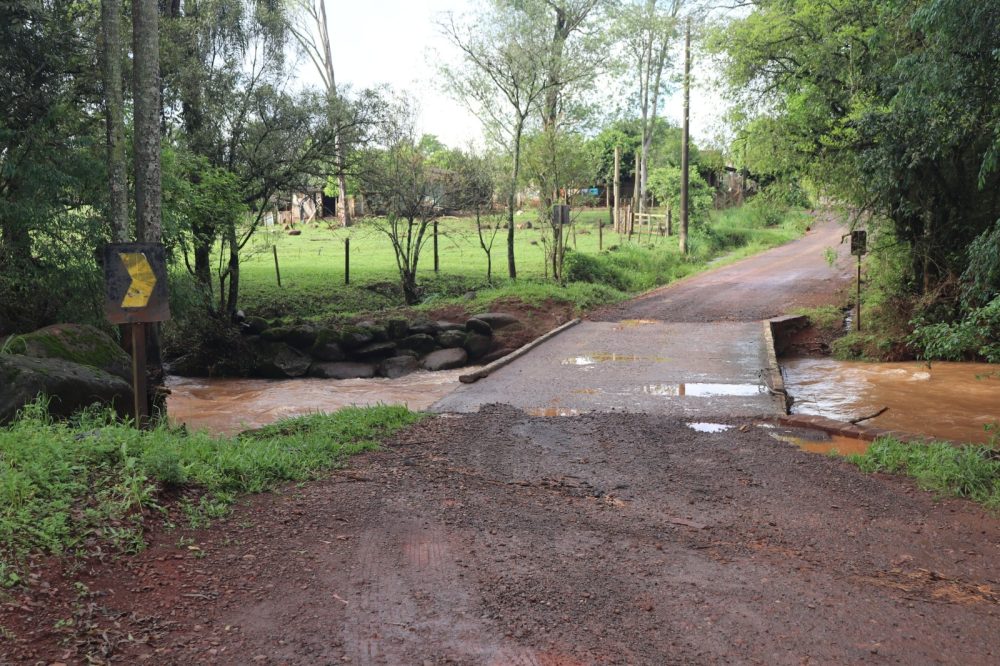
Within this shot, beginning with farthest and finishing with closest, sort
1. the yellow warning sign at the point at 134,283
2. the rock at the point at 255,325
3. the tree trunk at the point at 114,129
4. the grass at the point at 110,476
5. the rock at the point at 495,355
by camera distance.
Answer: the rock at the point at 255,325 < the rock at the point at 495,355 < the tree trunk at the point at 114,129 < the yellow warning sign at the point at 134,283 < the grass at the point at 110,476

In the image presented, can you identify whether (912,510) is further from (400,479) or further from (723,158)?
(723,158)

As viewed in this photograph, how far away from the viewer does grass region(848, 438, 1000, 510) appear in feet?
19.6

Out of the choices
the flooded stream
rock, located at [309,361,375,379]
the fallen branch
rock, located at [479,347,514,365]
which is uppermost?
rock, located at [479,347,514,365]

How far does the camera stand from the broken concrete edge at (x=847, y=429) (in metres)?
7.45

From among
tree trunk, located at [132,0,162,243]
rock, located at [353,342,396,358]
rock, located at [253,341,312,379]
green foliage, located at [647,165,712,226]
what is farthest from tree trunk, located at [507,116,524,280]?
green foliage, located at [647,165,712,226]

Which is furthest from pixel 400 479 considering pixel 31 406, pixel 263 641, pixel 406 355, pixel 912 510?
pixel 406 355

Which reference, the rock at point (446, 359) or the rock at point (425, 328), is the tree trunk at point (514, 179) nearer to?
the rock at point (425, 328)

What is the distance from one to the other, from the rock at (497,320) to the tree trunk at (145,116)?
6.84 meters

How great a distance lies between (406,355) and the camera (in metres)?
14.8

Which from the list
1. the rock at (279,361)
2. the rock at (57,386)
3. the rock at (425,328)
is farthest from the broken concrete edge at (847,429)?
the rock at (279,361)

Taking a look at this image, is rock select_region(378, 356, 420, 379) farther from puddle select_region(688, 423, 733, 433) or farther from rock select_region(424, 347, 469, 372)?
puddle select_region(688, 423, 733, 433)

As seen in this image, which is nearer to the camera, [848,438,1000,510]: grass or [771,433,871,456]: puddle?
[848,438,1000,510]: grass

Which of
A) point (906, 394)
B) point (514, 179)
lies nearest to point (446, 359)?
point (514, 179)

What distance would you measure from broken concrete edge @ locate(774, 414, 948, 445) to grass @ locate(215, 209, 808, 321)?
30.7 ft
